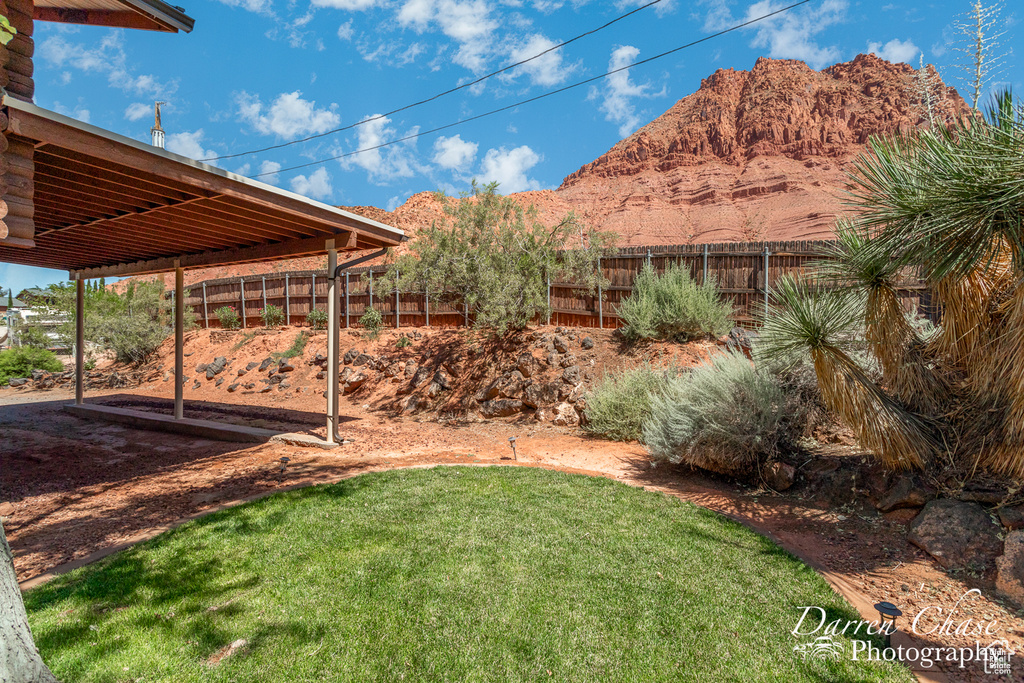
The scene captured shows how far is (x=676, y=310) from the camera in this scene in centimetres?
1010

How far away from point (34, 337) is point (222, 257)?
55.9 feet

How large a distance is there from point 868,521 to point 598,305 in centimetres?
803

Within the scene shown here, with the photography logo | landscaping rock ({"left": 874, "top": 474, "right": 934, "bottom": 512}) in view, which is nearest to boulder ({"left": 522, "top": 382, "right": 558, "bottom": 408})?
landscaping rock ({"left": 874, "top": 474, "right": 934, "bottom": 512})

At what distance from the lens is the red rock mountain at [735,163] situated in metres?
37.6

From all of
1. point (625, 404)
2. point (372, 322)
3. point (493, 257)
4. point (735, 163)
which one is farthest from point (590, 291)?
point (735, 163)

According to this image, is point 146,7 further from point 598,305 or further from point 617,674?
point 598,305

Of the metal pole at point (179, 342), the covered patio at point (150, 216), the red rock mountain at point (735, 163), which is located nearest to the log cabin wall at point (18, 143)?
the covered patio at point (150, 216)

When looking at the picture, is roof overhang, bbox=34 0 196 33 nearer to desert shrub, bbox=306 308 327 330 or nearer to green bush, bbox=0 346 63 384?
desert shrub, bbox=306 308 327 330

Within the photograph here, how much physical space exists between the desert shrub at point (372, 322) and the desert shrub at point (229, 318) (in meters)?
6.77

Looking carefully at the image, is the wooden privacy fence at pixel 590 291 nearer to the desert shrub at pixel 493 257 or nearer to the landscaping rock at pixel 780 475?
the desert shrub at pixel 493 257

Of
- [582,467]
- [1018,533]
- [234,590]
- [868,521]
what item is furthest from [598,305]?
[234,590]

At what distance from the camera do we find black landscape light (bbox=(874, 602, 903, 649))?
270cm

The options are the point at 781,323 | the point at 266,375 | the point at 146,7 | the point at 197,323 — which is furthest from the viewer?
the point at 197,323

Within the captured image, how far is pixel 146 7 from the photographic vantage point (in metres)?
5.62
